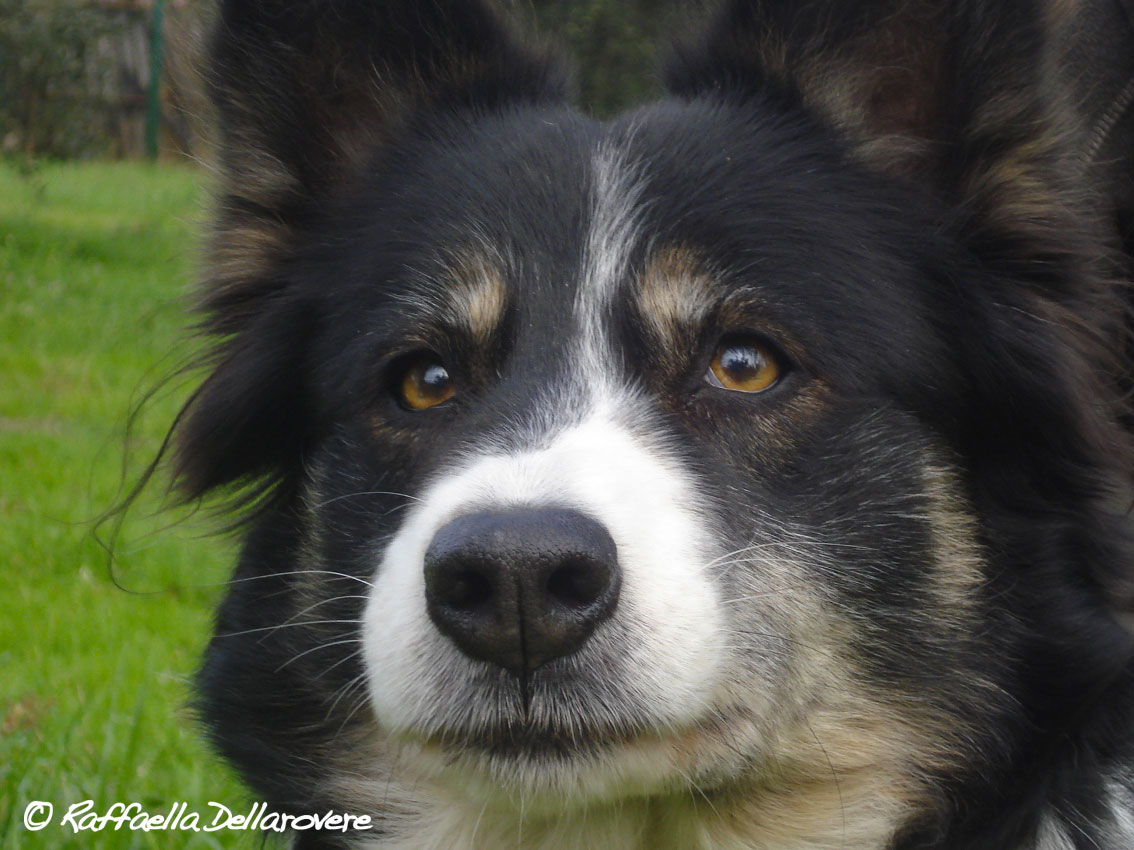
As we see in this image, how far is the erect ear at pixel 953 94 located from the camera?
10.2 ft

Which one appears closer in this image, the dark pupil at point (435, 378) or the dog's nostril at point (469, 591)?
the dog's nostril at point (469, 591)

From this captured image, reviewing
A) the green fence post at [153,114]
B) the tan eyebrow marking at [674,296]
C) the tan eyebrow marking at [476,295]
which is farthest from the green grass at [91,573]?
the green fence post at [153,114]

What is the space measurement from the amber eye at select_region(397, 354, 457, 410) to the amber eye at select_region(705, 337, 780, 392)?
64 centimetres

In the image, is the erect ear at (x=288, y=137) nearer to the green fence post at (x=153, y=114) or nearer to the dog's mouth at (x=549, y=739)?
the dog's mouth at (x=549, y=739)

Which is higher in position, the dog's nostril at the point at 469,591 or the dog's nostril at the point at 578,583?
the dog's nostril at the point at 578,583

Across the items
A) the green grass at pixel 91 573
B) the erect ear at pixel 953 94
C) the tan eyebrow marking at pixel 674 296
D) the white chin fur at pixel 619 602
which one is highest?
the erect ear at pixel 953 94

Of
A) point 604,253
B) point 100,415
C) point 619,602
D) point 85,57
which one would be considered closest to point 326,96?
point 604,253

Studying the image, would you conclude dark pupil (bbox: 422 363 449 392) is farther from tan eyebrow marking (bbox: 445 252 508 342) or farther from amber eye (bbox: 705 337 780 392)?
amber eye (bbox: 705 337 780 392)

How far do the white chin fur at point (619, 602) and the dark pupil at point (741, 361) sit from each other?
1.21 feet

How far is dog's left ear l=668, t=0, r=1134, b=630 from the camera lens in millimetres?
3098

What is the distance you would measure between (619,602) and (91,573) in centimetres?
480

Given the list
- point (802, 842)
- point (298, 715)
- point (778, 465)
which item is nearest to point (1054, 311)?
point (778, 465)

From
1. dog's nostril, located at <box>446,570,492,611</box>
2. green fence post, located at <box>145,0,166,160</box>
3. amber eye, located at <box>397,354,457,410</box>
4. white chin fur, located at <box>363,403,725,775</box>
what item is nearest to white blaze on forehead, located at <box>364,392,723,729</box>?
white chin fur, located at <box>363,403,725,775</box>

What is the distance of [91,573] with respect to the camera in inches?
259
